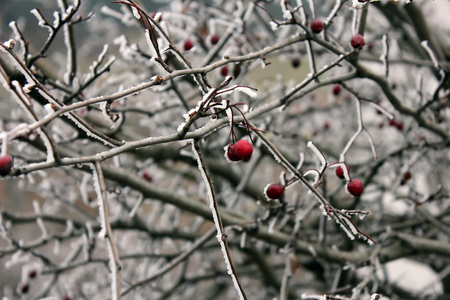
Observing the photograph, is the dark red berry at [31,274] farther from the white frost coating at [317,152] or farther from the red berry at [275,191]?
the white frost coating at [317,152]

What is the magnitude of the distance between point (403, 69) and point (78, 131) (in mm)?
4442

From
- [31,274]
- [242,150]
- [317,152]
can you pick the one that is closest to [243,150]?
[242,150]

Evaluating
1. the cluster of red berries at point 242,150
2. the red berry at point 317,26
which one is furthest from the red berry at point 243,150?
the red berry at point 317,26

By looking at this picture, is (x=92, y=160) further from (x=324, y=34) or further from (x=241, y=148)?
(x=324, y=34)

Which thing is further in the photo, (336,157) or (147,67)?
(336,157)

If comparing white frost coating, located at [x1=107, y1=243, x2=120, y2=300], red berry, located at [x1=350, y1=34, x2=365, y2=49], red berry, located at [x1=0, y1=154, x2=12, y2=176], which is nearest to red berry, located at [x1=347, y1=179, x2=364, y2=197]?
red berry, located at [x1=350, y1=34, x2=365, y2=49]

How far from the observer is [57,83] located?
2078mm

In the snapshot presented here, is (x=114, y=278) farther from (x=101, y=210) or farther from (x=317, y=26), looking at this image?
(x=317, y=26)

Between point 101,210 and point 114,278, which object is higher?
point 101,210

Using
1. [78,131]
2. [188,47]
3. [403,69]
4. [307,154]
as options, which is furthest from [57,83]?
[403,69]

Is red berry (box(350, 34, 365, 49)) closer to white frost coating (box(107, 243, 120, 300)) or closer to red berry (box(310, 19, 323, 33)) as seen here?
red berry (box(310, 19, 323, 33))

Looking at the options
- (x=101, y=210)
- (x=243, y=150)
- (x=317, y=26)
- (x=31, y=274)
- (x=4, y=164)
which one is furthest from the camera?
(x=31, y=274)

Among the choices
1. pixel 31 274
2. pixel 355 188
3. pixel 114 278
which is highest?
pixel 31 274

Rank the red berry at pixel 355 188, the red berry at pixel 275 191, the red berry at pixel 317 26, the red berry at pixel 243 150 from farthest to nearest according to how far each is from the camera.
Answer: the red berry at pixel 317 26
the red berry at pixel 355 188
the red berry at pixel 275 191
the red berry at pixel 243 150
